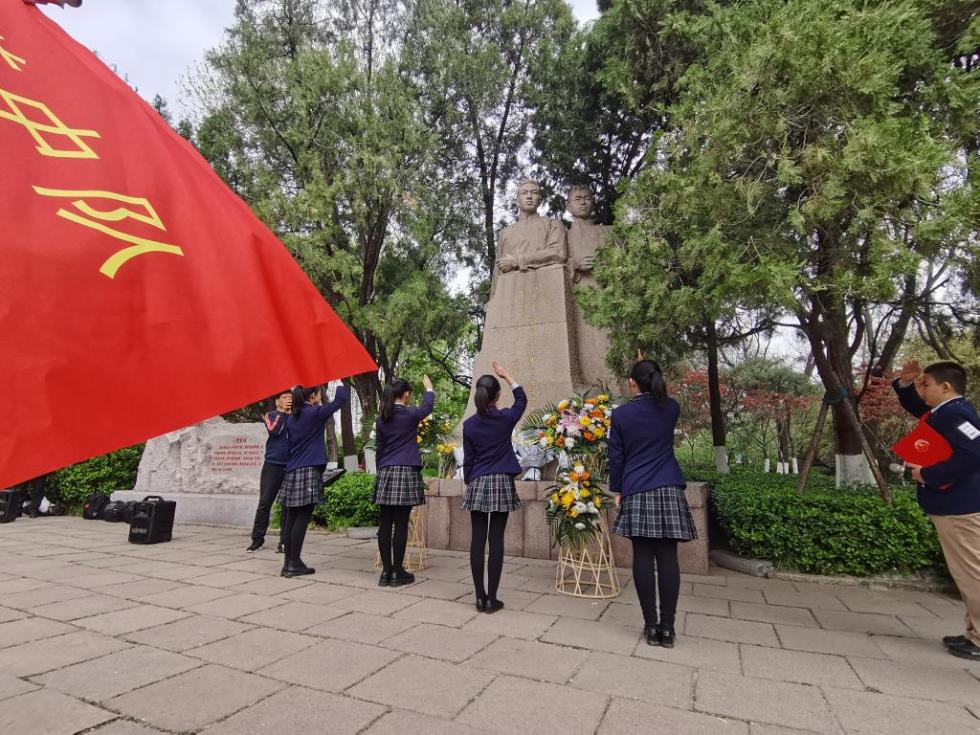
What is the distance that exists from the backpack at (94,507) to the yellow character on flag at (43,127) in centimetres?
996

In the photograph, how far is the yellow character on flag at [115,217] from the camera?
1.01 metres

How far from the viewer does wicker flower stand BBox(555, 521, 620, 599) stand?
4.48 meters

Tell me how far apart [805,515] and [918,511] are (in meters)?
0.88

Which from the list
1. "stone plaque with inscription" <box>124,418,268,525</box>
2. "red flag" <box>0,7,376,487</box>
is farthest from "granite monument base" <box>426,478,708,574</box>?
"red flag" <box>0,7,376,487</box>

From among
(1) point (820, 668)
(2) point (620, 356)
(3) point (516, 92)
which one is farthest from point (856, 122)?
(3) point (516, 92)

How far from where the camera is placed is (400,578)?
473cm

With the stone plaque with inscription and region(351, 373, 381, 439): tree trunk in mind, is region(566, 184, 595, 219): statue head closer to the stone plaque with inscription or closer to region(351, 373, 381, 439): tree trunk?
region(351, 373, 381, 439): tree trunk

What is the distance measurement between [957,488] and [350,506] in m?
6.34

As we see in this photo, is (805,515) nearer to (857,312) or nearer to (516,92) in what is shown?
(857,312)

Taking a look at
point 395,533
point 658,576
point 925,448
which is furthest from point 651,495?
point 395,533

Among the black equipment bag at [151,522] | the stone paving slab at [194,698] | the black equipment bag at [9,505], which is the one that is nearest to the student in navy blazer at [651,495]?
the stone paving slab at [194,698]

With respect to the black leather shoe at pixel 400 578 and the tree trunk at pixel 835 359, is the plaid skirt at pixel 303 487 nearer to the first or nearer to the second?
the black leather shoe at pixel 400 578

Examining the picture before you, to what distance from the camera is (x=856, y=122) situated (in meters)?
3.93

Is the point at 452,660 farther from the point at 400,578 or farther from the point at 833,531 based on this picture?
the point at 833,531
